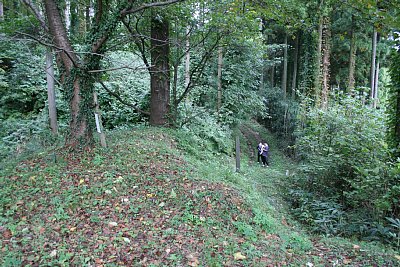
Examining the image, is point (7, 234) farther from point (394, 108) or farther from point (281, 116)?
point (281, 116)

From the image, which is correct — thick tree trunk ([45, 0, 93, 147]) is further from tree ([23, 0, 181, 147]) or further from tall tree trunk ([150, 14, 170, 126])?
tall tree trunk ([150, 14, 170, 126])

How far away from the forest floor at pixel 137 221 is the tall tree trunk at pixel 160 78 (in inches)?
128

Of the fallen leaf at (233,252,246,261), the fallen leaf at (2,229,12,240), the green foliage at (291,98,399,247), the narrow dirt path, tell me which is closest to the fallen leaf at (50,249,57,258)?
the fallen leaf at (2,229,12,240)

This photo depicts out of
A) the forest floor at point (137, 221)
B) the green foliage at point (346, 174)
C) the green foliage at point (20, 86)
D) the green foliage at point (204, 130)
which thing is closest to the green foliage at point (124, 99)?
the green foliage at point (204, 130)

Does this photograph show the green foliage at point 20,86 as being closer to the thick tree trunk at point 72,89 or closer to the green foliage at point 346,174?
the thick tree trunk at point 72,89

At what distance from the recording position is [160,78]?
Result: 907 centimetres

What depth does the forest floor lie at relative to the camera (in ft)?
11.5

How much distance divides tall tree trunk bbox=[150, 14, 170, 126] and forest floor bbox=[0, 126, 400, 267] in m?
3.25

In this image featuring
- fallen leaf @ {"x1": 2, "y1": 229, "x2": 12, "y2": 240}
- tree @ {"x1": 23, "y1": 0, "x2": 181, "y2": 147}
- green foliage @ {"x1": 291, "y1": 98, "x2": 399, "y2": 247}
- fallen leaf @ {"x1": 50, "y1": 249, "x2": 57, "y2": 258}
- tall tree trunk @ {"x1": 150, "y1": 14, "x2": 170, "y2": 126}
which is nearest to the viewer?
fallen leaf @ {"x1": 50, "y1": 249, "x2": 57, "y2": 258}

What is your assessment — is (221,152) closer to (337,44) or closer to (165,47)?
(165,47)

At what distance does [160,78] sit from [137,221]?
19.2ft

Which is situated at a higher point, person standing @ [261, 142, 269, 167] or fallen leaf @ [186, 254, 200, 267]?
fallen leaf @ [186, 254, 200, 267]

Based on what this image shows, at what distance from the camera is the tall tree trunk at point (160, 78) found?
8961 mm

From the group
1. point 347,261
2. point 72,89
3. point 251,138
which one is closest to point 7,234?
point 72,89
